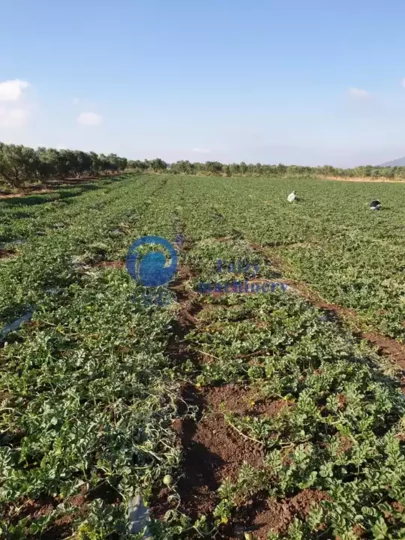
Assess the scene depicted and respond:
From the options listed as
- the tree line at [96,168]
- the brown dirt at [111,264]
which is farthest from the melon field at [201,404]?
the tree line at [96,168]

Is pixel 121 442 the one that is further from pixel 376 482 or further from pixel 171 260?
pixel 171 260

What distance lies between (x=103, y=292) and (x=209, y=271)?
3.04m

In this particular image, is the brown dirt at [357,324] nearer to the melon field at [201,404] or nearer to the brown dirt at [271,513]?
the melon field at [201,404]

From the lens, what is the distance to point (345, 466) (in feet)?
11.6

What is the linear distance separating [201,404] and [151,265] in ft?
19.8

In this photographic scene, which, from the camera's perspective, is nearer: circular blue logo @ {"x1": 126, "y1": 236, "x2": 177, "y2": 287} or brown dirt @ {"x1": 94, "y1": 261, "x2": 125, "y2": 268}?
circular blue logo @ {"x1": 126, "y1": 236, "x2": 177, "y2": 287}

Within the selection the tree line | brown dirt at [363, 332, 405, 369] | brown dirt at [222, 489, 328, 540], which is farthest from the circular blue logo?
the tree line

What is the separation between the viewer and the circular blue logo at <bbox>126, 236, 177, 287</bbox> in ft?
29.5

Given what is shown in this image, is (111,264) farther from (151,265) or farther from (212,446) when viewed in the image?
(212,446)

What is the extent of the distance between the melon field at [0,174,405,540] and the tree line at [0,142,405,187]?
28595mm

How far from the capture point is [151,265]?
401 inches

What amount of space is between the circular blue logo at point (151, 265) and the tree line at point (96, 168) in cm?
2611

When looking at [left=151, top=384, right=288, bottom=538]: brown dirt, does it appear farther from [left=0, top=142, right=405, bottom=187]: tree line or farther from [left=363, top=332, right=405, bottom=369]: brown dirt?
[left=0, top=142, right=405, bottom=187]: tree line

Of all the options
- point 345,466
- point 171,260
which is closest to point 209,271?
point 171,260
